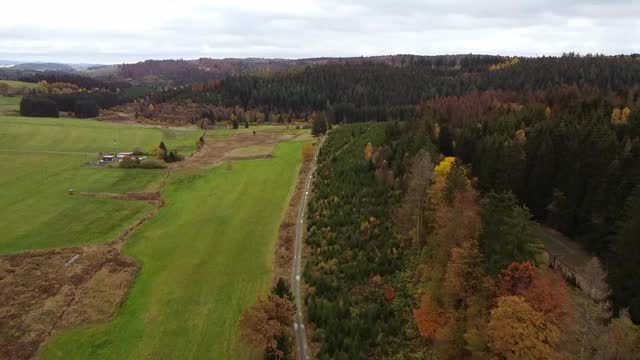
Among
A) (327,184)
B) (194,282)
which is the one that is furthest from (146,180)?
(194,282)

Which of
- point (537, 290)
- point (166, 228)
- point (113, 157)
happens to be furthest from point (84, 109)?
point (537, 290)

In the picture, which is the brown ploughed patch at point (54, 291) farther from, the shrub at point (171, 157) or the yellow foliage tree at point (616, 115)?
the yellow foliage tree at point (616, 115)

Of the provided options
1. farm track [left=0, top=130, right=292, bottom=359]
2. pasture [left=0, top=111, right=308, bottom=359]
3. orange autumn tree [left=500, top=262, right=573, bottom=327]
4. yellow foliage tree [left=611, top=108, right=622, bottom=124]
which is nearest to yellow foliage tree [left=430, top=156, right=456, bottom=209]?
orange autumn tree [left=500, top=262, right=573, bottom=327]

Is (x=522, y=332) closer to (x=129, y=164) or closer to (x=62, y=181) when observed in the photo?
(x=62, y=181)

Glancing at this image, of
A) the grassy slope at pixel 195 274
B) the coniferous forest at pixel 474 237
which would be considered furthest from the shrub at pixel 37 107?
the coniferous forest at pixel 474 237

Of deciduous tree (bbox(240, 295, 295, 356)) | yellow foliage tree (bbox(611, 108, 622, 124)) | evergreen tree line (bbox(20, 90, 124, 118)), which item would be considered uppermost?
yellow foliage tree (bbox(611, 108, 622, 124))

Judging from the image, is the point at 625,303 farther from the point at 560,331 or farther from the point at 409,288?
the point at 409,288

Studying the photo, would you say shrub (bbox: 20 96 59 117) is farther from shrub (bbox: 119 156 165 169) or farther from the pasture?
shrub (bbox: 119 156 165 169)
